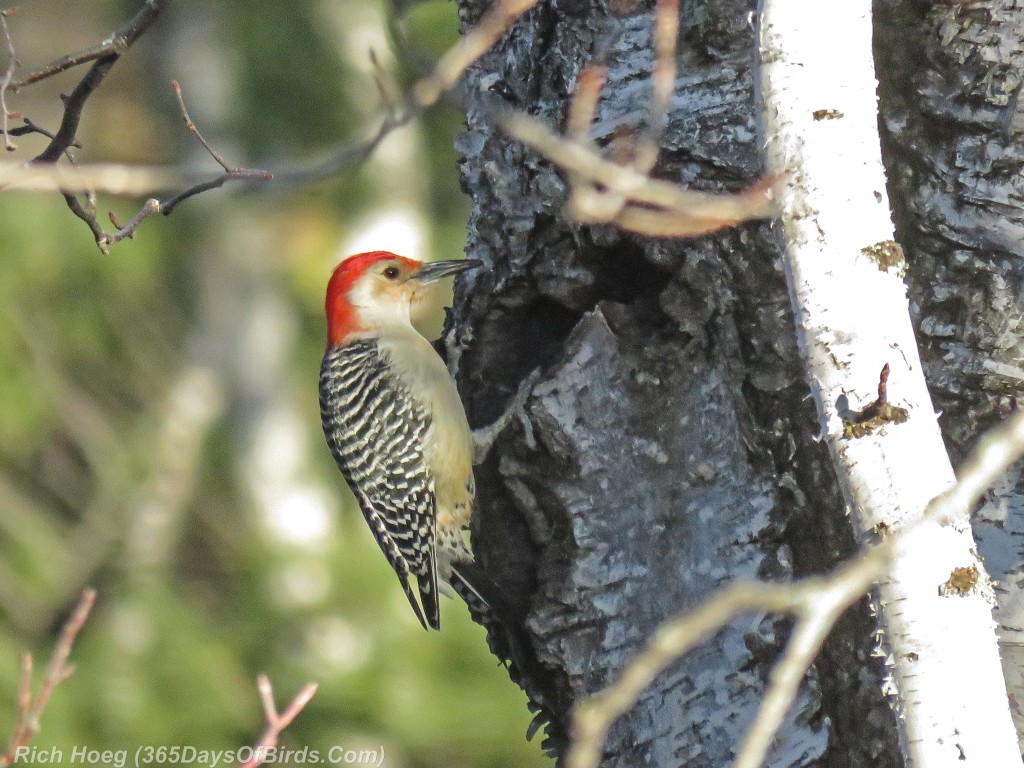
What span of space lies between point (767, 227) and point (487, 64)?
1055mm

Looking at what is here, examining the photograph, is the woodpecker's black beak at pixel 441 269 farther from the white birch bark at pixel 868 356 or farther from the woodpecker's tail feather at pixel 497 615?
the white birch bark at pixel 868 356

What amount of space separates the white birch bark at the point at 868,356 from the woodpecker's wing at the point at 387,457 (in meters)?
2.57

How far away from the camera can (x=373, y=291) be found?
15.7ft


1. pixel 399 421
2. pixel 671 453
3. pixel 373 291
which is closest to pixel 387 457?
pixel 399 421

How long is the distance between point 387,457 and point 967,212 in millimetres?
2439

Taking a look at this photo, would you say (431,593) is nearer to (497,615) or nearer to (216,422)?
(497,615)

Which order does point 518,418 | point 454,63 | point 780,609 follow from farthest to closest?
point 518,418 < point 454,63 < point 780,609

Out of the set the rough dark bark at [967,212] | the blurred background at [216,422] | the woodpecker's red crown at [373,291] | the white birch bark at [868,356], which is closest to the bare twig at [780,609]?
the white birch bark at [868,356]

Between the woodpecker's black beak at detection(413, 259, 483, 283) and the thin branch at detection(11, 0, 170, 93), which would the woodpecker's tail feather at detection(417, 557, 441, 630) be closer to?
the woodpecker's black beak at detection(413, 259, 483, 283)

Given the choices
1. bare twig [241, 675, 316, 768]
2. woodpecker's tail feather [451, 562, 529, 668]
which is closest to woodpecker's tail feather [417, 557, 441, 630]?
woodpecker's tail feather [451, 562, 529, 668]

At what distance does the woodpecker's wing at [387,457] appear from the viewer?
4.28m

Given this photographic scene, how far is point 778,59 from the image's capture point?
1858 mm

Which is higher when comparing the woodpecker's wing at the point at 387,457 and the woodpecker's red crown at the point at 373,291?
the woodpecker's red crown at the point at 373,291

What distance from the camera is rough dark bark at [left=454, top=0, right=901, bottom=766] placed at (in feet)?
8.53
